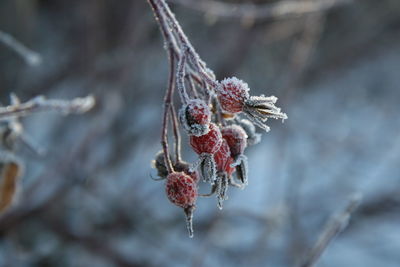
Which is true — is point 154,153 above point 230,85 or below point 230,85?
above

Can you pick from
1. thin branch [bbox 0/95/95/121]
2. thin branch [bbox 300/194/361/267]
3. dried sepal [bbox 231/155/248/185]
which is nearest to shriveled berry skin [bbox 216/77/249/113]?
dried sepal [bbox 231/155/248/185]

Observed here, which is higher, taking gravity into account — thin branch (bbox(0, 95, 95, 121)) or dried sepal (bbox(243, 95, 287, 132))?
thin branch (bbox(0, 95, 95, 121))

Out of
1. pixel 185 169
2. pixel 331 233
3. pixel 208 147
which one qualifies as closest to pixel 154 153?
pixel 331 233

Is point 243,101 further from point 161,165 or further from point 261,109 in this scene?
point 161,165

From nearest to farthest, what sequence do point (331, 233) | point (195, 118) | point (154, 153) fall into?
point (195, 118), point (331, 233), point (154, 153)

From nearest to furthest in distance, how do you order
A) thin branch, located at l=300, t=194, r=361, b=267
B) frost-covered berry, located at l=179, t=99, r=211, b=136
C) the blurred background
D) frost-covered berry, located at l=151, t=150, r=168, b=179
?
frost-covered berry, located at l=179, t=99, r=211, b=136
frost-covered berry, located at l=151, t=150, r=168, b=179
thin branch, located at l=300, t=194, r=361, b=267
the blurred background

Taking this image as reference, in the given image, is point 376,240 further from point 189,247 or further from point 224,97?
point 224,97

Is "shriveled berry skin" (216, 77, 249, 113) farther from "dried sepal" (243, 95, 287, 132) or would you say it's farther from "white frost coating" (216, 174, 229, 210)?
"white frost coating" (216, 174, 229, 210)

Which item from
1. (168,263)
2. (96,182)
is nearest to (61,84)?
(96,182)
